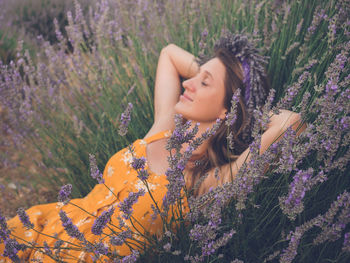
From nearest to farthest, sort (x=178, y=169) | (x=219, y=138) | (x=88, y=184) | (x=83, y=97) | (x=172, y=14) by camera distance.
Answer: (x=178, y=169) → (x=219, y=138) → (x=88, y=184) → (x=83, y=97) → (x=172, y=14)

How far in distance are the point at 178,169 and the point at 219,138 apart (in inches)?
31.7

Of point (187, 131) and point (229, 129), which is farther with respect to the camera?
point (229, 129)

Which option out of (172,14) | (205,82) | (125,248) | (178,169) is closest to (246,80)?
(205,82)

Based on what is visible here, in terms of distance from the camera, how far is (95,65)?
2479 millimetres

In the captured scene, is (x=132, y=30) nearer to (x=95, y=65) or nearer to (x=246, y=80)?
(x=95, y=65)

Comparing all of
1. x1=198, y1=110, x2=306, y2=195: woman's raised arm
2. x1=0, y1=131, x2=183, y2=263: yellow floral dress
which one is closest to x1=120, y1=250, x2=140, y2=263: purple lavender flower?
x1=0, y1=131, x2=183, y2=263: yellow floral dress

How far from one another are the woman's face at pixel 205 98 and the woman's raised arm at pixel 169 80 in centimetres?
29

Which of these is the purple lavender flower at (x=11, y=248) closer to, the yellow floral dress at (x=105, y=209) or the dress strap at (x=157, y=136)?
the yellow floral dress at (x=105, y=209)

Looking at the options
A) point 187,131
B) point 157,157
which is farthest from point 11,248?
point 157,157

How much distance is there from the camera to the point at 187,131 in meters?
1.40

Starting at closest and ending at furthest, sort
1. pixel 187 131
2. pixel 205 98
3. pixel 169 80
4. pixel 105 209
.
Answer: pixel 187 131, pixel 105 209, pixel 205 98, pixel 169 80

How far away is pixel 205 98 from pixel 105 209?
823mm

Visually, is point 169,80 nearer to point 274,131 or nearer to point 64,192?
point 274,131

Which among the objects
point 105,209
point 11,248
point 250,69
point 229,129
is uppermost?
Result: point 250,69
